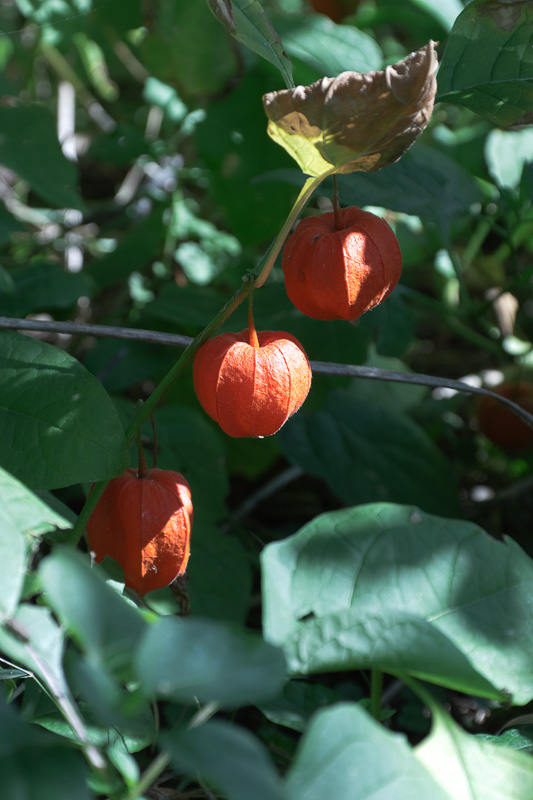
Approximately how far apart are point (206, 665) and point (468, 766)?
0.34m

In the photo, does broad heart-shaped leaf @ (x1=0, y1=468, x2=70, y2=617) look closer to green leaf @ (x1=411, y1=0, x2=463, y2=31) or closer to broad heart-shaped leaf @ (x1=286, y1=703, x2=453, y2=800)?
broad heart-shaped leaf @ (x1=286, y1=703, x2=453, y2=800)

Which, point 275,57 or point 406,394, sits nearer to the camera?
point 275,57

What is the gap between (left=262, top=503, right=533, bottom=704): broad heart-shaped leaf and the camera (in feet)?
2.41

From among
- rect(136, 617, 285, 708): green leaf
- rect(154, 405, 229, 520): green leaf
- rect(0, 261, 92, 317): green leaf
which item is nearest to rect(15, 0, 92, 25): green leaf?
rect(0, 261, 92, 317): green leaf

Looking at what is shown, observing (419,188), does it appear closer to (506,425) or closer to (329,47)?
(329,47)

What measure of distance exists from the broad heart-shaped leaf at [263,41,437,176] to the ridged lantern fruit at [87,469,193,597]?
1.35 ft

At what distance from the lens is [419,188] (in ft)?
4.36

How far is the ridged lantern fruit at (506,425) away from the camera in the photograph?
1871mm

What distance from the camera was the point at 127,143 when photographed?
2.07 metres

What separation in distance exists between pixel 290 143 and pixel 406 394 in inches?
56.9

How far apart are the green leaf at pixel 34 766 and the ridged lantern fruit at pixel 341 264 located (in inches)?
18.6

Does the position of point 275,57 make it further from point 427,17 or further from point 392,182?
point 427,17

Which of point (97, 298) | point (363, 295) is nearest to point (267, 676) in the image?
point (363, 295)

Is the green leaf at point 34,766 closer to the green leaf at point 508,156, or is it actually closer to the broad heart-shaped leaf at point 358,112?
the broad heart-shaped leaf at point 358,112
